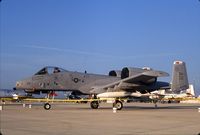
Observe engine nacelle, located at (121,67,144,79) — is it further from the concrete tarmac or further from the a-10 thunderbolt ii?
the concrete tarmac

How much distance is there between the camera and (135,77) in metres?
24.9

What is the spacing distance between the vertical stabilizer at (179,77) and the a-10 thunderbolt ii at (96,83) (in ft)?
4.90

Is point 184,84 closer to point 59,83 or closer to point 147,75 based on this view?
point 147,75

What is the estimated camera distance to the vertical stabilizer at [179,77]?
29.1 m

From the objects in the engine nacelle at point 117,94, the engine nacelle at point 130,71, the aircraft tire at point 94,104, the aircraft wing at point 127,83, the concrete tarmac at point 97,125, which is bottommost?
the concrete tarmac at point 97,125

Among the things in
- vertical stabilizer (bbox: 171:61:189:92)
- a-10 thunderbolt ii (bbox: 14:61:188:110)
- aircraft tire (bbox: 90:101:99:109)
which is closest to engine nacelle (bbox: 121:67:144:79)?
a-10 thunderbolt ii (bbox: 14:61:188:110)

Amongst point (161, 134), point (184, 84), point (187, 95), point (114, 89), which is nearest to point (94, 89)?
point (114, 89)

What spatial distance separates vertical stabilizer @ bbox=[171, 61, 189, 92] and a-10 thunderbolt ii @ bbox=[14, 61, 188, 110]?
4.90ft

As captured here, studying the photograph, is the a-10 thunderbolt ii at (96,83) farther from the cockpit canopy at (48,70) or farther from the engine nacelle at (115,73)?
the engine nacelle at (115,73)

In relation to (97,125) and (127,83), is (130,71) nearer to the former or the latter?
(127,83)

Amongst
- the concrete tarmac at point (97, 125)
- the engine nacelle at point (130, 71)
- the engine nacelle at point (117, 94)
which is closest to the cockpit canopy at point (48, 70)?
the engine nacelle at point (117, 94)

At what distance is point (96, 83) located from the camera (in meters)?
27.2

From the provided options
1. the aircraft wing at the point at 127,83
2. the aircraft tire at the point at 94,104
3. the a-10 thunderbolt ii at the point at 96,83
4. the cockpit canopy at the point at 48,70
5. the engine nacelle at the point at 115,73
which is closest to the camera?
the aircraft wing at the point at 127,83

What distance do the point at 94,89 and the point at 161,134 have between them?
16.4m
